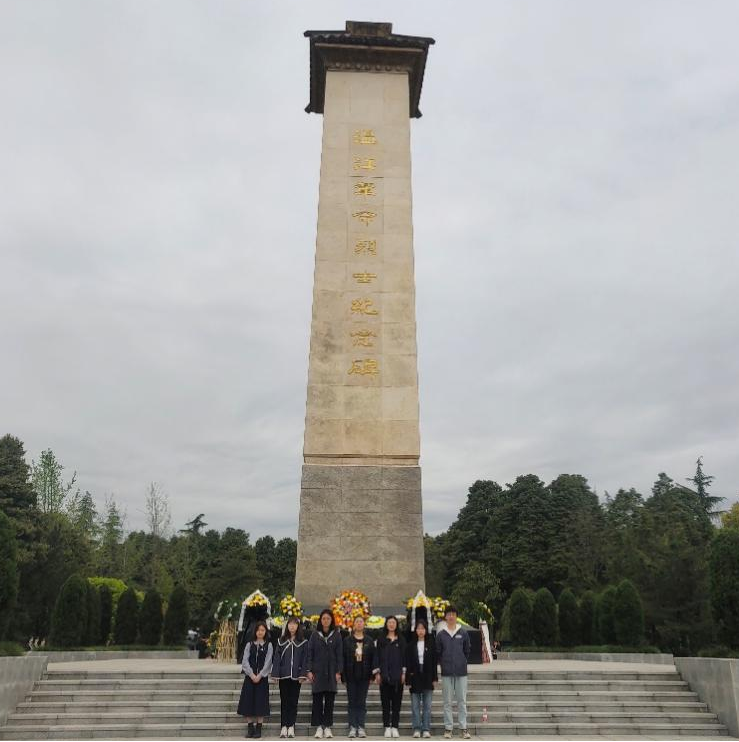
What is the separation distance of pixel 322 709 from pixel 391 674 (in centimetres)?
90

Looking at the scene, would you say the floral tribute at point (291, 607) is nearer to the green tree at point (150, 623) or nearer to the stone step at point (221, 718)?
the stone step at point (221, 718)

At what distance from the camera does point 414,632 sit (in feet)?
28.0

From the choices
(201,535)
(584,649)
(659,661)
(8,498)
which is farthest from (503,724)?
(201,535)

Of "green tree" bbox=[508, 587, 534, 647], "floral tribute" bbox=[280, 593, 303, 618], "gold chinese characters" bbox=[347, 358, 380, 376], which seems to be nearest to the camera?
"floral tribute" bbox=[280, 593, 303, 618]

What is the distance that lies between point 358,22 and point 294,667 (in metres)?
14.5

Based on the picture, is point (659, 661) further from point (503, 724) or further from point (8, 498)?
point (8, 498)

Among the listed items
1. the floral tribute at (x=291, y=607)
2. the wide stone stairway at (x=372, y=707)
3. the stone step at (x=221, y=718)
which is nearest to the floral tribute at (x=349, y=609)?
the floral tribute at (x=291, y=607)

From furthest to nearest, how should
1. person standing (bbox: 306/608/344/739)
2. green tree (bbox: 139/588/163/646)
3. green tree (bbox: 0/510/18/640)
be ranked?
green tree (bbox: 139/588/163/646), green tree (bbox: 0/510/18/640), person standing (bbox: 306/608/344/739)

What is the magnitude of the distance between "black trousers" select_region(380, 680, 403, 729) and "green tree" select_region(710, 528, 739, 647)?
526cm

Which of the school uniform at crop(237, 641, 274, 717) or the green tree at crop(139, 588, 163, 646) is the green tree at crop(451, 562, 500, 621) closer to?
the green tree at crop(139, 588, 163, 646)

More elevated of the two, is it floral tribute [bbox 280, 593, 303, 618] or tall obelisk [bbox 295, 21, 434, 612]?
tall obelisk [bbox 295, 21, 434, 612]

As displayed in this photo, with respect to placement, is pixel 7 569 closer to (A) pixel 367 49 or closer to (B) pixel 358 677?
(B) pixel 358 677

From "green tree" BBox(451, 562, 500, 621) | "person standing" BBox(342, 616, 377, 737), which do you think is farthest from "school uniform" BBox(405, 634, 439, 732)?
Answer: "green tree" BBox(451, 562, 500, 621)

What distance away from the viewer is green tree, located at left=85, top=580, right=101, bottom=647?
20.6m
